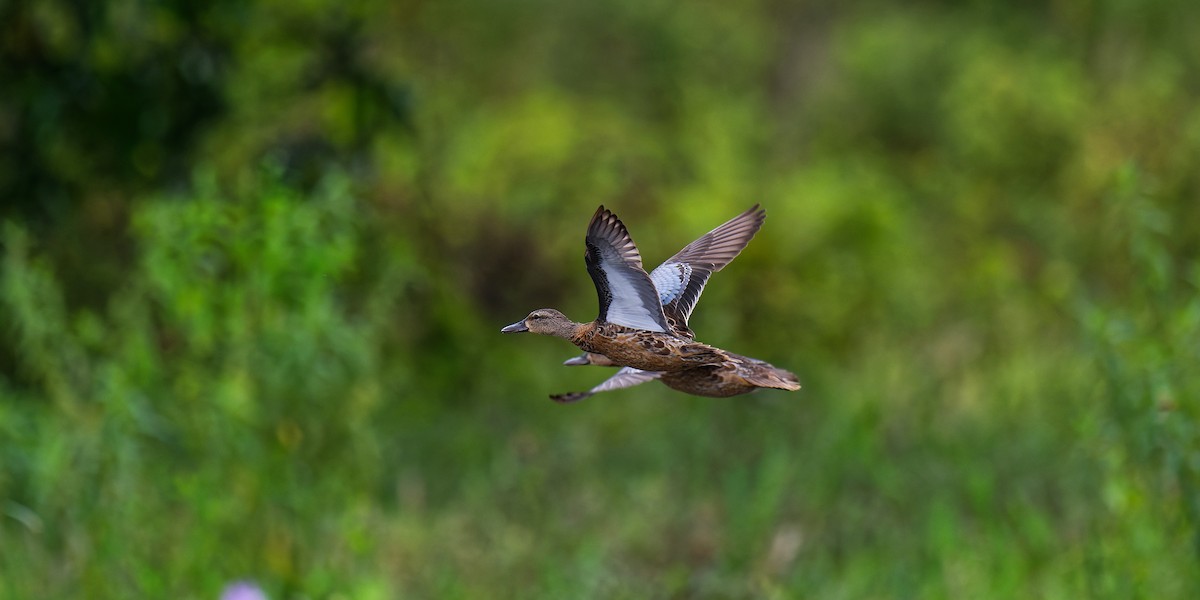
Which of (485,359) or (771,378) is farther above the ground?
(485,359)

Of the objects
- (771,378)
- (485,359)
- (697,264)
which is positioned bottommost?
(771,378)

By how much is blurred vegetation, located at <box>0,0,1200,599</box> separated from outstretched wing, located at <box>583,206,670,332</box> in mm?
856

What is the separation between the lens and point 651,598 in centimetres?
339

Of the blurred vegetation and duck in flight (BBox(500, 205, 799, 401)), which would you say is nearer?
duck in flight (BBox(500, 205, 799, 401))

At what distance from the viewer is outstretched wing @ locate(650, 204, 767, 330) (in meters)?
0.85

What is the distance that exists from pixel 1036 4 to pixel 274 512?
11.5 metres

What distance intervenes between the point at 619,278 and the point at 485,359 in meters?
4.90

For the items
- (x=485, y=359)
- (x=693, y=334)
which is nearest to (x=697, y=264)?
(x=693, y=334)

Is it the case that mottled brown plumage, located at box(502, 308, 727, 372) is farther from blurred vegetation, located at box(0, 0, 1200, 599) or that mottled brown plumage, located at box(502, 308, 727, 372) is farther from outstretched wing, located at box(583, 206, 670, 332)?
blurred vegetation, located at box(0, 0, 1200, 599)

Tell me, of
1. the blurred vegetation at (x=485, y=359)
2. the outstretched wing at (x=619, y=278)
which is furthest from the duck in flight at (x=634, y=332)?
the blurred vegetation at (x=485, y=359)

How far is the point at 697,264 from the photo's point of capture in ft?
2.93

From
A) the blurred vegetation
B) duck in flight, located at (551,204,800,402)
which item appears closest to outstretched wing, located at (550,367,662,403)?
duck in flight, located at (551,204,800,402)

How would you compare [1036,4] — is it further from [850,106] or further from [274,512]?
[274,512]

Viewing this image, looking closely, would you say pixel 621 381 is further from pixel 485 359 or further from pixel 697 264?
pixel 485 359
